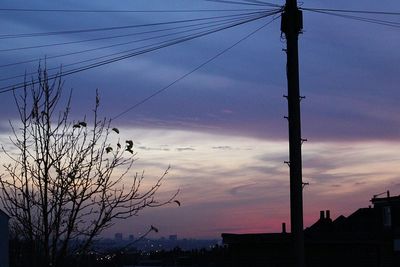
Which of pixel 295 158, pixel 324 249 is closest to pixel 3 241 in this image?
pixel 295 158

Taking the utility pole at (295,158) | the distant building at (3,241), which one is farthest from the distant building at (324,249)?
the distant building at (3,241)

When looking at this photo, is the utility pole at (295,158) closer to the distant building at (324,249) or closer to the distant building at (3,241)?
the distant building at (3,241)

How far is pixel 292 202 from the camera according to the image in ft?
41.0

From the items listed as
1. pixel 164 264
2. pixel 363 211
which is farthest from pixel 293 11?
pixel 164 264

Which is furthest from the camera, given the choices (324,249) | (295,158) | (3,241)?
(324,249)

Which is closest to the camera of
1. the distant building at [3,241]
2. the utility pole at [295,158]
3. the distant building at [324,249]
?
the distant building at [3,241]

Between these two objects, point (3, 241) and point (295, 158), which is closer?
point (3, 241)

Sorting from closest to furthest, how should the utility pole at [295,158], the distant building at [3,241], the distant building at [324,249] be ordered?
the distant building at [3,241] → the utility pole at [295,158] → the distant building at [324,249]

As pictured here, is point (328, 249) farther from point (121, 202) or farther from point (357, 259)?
point (121, 202)

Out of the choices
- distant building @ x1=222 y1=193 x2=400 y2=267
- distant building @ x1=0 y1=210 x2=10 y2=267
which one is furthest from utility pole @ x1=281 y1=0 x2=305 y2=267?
distant building @ x1=222 y1=193 x2=400 y2=267

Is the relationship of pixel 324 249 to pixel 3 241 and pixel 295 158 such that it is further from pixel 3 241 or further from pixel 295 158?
pixel 3 241

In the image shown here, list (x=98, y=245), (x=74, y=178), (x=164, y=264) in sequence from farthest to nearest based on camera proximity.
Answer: (x=164, y=264) < (x=98, y=245) < (x=74, y=178)

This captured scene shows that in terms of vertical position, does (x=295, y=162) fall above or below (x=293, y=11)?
below

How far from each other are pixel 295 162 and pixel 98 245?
4.17 meters
